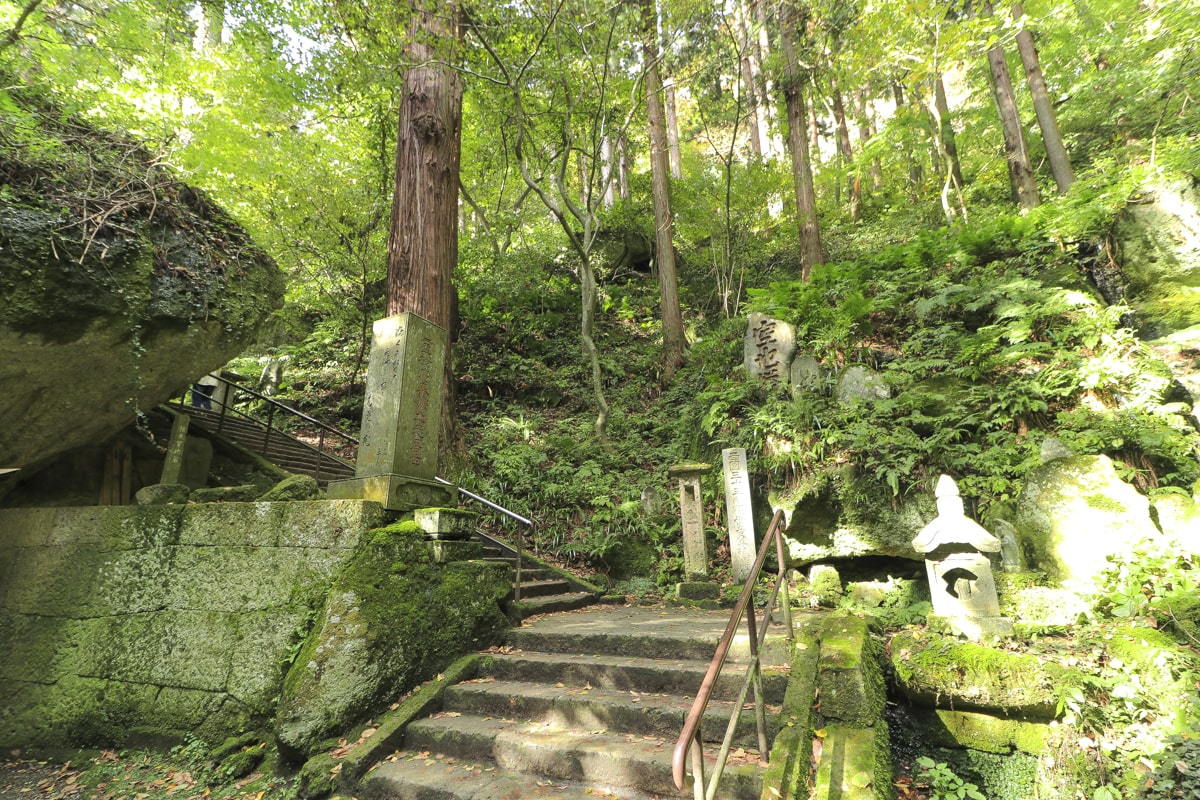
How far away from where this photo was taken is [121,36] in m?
7.02

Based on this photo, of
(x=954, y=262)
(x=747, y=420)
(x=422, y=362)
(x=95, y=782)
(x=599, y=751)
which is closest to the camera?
(x=599, y=751)

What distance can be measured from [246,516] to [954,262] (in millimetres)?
11291

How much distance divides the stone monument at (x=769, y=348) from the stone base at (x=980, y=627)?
436 cm

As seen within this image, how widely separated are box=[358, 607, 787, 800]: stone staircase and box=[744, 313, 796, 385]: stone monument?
5.01 meters

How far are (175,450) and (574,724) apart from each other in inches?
246

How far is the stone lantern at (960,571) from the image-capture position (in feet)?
15.2

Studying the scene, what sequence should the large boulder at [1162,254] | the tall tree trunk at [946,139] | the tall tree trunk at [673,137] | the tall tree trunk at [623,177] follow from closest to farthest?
the large boulder at [1162,254] → the tall tree trunk at [946,139] → the tall tree trunk at [673,137] → the tall tree trunk at [623,177]

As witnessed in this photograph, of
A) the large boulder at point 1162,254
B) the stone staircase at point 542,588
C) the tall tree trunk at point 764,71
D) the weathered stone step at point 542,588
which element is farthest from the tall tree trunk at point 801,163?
the weathered stone step at point 542,588

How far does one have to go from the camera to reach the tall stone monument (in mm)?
4730

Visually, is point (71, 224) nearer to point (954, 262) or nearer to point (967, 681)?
point (967, 681)

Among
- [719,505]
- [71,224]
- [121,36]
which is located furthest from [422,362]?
[121,36]

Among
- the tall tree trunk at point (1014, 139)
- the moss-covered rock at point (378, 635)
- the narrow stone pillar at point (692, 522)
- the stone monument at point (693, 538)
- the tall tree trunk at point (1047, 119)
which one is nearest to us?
the moss-covered rock at point (378, 635)

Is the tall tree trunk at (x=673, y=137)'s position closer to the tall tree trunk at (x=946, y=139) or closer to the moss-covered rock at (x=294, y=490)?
the tall tree trunk at (x=946, y=139)

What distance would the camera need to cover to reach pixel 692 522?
7.41m
